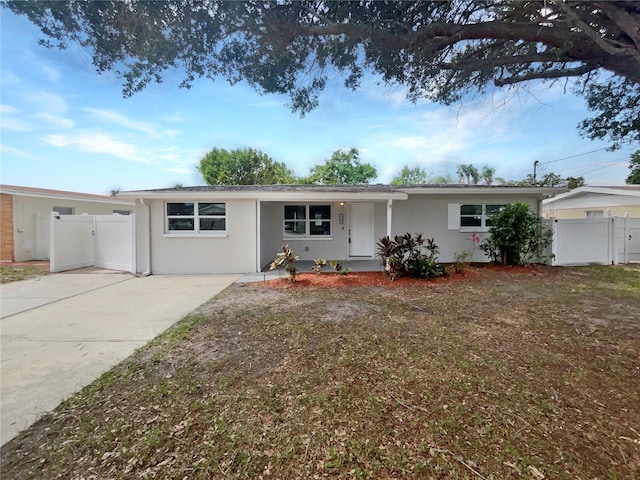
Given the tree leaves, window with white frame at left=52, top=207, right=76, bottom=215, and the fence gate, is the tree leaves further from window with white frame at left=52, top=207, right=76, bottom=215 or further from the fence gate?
window with white frame at left=52, top=207, right=76, bottom=215

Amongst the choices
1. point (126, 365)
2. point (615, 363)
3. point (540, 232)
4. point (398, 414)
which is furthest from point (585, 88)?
point (126, 365)

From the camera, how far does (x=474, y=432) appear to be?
228cm

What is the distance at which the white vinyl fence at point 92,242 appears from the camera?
9.73 meters

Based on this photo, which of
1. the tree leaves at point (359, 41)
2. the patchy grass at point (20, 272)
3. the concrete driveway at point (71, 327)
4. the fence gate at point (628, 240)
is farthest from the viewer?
the fence gate at point (628, 240)

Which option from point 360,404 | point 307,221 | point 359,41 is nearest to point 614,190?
point 307,221

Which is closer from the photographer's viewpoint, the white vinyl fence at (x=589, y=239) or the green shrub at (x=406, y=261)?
the green shrub at (x=406, y=261)

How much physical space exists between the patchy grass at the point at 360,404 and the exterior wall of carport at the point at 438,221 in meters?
5.97

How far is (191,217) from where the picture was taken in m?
9.42

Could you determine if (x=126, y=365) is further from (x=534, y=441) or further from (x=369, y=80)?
(x=369, y=80)

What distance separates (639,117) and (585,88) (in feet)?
3.35

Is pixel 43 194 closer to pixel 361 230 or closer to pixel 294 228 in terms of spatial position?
pixel 294 228

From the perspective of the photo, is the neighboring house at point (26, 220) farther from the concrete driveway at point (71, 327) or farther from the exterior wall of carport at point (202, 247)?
the concrete driveway at point (71, 327)

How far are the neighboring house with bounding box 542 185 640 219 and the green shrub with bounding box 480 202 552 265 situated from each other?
4.21 metres

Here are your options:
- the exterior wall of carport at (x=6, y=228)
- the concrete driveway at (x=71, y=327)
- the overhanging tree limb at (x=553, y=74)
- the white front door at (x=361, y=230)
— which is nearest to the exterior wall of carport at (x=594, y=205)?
the white front door at (x=361, y=230)
